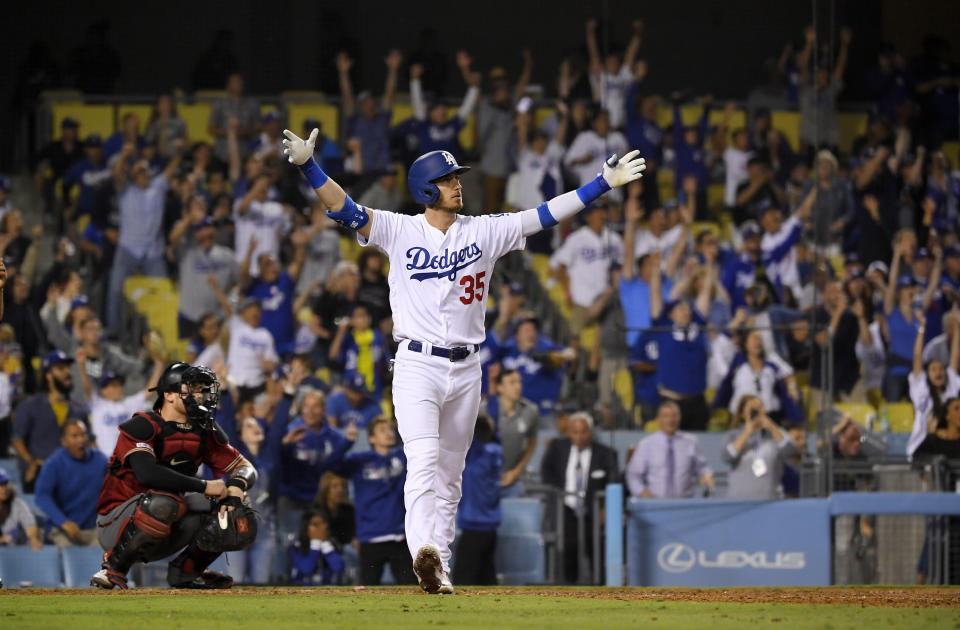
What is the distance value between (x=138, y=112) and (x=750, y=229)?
18.8 feet

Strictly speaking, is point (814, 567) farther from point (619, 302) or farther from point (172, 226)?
point (172, 226)

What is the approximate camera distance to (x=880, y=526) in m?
Result: 9.30

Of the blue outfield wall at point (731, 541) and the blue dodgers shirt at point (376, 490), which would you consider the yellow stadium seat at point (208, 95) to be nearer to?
the blue dodgers shirt at point (376, 490)

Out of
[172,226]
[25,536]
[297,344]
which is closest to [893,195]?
[297,344]

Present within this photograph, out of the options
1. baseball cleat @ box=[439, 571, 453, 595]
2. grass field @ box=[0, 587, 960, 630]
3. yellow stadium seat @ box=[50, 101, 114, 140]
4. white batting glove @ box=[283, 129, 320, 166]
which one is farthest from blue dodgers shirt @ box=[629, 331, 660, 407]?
yellow stadium seat @ box=[50, 101, 114, 140]

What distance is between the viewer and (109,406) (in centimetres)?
1048

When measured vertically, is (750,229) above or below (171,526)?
above

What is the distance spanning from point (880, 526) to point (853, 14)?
5.01 metres

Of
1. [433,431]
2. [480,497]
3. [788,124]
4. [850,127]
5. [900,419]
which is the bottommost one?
[480,497]

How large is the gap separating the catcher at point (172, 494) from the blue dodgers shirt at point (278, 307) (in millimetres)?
4908

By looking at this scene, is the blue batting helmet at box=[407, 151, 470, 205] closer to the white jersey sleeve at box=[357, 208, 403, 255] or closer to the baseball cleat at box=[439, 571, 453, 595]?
the white jersey sleeve at box=[357, 208, 403, 255]

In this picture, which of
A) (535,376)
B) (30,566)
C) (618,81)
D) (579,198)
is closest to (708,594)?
(579,198)

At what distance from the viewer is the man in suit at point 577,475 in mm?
9578

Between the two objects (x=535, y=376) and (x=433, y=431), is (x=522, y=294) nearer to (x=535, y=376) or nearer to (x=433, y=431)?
(x=535, y=376)
